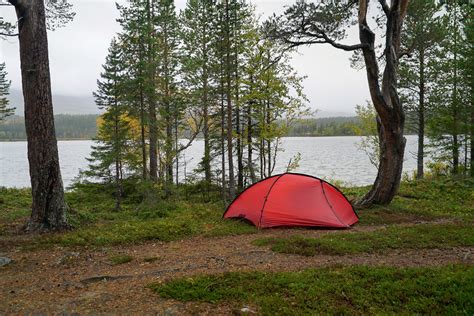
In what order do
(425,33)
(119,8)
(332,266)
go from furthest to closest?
1. (119,8)
2. (425,33)
3. (332,266)

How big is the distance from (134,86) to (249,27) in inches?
286

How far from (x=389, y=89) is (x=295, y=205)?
5019mm

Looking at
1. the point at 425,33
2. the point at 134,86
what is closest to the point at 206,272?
the point at 134,86

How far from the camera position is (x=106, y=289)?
15.2 ft

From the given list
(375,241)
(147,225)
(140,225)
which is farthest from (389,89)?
(140,225)

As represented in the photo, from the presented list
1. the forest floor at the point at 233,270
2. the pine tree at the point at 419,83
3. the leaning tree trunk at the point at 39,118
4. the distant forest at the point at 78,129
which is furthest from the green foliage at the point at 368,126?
the distant forest at the point at 78,129

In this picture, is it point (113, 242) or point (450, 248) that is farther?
point (113, 242)

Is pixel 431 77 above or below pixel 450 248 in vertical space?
above

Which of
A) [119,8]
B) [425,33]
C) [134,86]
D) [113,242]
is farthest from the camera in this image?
[119,8]

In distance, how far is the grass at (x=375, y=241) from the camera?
6.39 m

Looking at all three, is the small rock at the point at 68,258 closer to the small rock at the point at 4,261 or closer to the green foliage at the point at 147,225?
the green foliage at the point at 147,225

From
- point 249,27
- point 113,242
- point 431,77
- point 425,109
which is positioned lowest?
point 113,242

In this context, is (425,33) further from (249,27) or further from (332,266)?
(332,266)

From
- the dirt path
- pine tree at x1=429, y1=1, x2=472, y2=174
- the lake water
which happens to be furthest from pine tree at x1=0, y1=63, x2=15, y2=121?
pine tree at x1=429, y1=1, x2=472, y2=174
